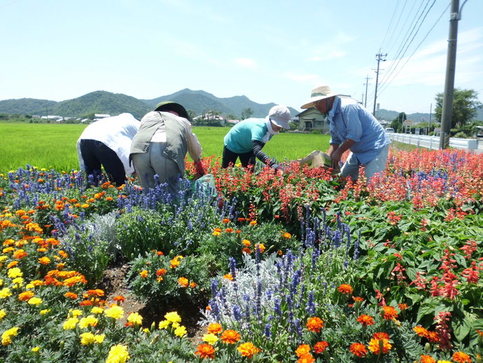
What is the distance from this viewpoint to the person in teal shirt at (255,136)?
16.0 feet

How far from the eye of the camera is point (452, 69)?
10023 millimetres

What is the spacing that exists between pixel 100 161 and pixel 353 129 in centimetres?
349

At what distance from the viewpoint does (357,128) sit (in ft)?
14.4

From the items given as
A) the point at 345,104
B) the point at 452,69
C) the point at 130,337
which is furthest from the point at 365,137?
the point at 452,69

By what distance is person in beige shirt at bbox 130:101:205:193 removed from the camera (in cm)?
378

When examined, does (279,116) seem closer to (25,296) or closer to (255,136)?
(255,136)

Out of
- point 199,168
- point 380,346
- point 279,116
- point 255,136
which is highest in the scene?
point 279,116

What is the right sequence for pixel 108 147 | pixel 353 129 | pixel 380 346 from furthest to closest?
1. pixel 108 147
2. pixel 353 129
3. pixel 380 346

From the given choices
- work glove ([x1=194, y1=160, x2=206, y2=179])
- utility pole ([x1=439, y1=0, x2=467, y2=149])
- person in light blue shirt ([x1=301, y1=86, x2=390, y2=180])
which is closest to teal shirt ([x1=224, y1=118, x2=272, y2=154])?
person in light blue shirt ([x1=301, y1=86, x2=390, y2=180])

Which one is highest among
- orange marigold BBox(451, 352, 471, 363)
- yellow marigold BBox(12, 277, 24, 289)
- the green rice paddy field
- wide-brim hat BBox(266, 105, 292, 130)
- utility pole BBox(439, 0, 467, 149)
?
utility pole BBox(439, 0, 467, 149)

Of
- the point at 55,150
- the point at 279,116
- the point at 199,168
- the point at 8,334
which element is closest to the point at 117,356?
the point at 8,334

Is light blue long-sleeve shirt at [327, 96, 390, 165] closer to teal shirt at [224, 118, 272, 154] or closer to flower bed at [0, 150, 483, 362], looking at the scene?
flower bed at [0, 150, 483, 362]

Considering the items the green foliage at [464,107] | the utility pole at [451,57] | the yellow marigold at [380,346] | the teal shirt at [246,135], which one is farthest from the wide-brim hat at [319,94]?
the green foliage at [464,107]

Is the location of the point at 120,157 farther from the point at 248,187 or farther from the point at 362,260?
the point at 362,260
